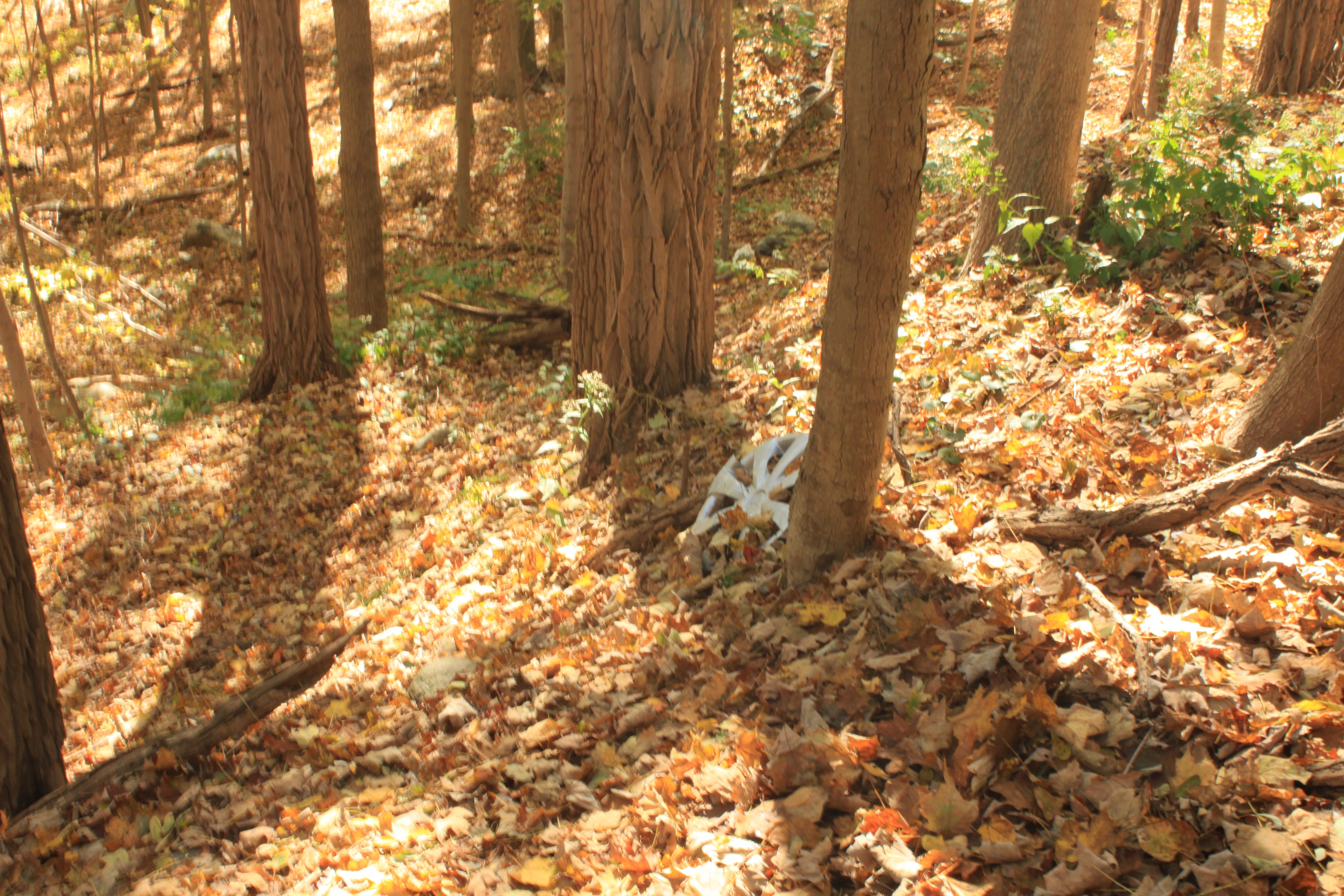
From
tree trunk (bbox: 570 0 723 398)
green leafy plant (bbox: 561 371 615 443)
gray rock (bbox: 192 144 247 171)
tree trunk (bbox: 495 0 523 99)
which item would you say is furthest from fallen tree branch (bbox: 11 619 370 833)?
gray rock (bbox: 192 144 247 171)

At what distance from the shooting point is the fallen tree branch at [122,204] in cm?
1612

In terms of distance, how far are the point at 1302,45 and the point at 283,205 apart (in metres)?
10.5

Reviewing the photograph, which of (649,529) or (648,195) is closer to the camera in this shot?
(649,529)

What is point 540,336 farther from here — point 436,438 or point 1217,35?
point 1217,35

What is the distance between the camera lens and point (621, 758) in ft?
11.3

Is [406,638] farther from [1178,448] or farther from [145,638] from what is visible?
→ [1178,448]

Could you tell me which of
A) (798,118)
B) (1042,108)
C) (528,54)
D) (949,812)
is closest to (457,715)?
(949,812)

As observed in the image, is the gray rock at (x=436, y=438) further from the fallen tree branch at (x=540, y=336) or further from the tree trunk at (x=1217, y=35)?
the tree trunk at (x=1217, y=35)

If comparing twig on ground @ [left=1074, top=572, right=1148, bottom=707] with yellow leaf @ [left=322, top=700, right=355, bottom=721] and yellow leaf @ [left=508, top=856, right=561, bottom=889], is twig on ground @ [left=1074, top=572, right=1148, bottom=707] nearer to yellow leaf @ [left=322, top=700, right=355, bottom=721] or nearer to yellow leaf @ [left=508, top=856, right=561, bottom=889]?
yellow leaf @ [left=508, top=856, right=561, bottom=889]

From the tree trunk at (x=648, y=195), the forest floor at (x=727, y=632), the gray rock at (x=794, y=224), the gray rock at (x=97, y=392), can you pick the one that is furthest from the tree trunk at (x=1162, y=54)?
the gray rock at (x=97, y=392)

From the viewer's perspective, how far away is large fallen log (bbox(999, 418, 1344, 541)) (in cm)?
301

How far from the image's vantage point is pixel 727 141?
1073 centimetres

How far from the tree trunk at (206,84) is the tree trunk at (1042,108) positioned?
1687 centimetres

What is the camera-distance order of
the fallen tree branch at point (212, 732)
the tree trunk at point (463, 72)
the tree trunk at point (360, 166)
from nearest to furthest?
1. the fallen tree branch at point (212, 732)
2. the tree trunk at point (360, 166)
3. the tree trunk at point (463, 72)
